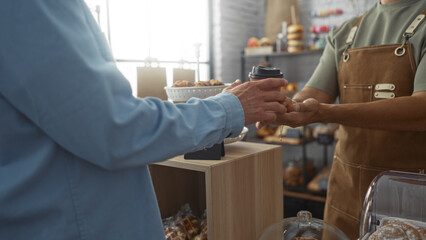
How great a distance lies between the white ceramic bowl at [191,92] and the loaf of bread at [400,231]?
2.16 ft

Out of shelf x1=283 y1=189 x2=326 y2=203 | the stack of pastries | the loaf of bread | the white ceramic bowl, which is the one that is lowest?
shelf x1=283 y1=189 x2=326 y2=203

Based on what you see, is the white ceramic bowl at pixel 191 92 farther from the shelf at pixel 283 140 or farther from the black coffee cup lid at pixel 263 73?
the shelf at pixel 283 140

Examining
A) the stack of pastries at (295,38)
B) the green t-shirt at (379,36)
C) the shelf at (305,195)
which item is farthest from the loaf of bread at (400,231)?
the stack of pastries at (295,38)

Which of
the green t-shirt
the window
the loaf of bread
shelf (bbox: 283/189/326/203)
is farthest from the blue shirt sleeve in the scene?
shelf (bbox: 283/189/326/203)

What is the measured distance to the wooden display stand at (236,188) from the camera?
1.05 metres

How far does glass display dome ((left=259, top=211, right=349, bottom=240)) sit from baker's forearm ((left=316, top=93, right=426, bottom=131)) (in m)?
0.52

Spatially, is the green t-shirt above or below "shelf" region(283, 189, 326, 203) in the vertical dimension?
above

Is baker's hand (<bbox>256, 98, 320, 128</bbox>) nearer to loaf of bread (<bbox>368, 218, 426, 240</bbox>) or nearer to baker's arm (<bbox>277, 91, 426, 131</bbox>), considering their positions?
baker's arm (<bbox>277, 91, 426, 131</bbox>)

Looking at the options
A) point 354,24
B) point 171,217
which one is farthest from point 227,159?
point 354,24

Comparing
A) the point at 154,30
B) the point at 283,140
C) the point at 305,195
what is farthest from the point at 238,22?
the point at 305,195

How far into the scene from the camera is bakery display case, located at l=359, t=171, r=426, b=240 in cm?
90

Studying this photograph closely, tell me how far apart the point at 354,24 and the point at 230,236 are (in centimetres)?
116

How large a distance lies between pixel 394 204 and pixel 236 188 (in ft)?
1.43

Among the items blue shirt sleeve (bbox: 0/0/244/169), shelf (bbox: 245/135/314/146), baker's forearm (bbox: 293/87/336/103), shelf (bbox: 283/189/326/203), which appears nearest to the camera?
blue shirt sleeve (bbox: 0/0/244/169)
